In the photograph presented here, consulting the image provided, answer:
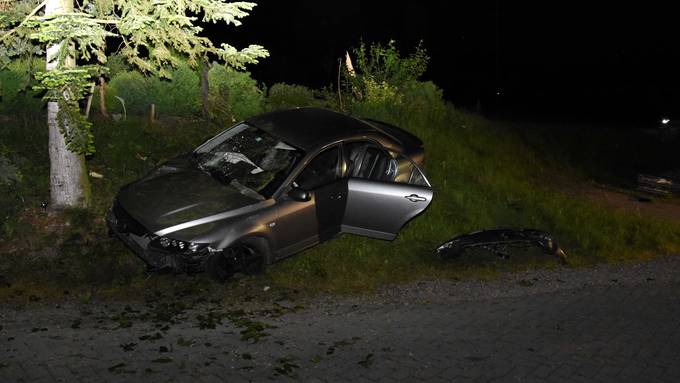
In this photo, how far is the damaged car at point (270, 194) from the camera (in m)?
7.99

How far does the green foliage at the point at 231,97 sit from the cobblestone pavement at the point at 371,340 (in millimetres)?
5110

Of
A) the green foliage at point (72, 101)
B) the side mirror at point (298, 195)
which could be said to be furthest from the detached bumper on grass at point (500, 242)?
the green foliage at point (72, 101)

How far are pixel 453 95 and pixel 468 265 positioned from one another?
20688 millimetres

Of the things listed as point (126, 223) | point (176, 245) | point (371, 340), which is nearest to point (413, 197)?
point (371, 340)

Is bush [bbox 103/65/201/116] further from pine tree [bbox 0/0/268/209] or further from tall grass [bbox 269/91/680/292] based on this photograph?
tall grass [bbox 269/91/680/292]

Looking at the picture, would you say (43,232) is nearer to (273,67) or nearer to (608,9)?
(273,67)

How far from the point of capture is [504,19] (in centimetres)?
3653

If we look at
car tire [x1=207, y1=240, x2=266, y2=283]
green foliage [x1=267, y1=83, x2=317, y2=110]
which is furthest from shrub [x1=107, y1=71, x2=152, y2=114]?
car tire [x1=207, y1=240, x2=266, y2=283]

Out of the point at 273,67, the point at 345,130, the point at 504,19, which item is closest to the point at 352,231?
the point at 345,130

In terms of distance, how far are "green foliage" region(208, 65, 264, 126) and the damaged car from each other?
2599mm

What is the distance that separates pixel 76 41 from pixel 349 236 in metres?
4.21

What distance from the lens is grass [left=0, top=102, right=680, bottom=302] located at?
8.52 m

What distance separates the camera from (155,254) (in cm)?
791

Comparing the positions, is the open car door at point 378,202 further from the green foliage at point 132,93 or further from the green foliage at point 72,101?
the green foliage at point 132,93
